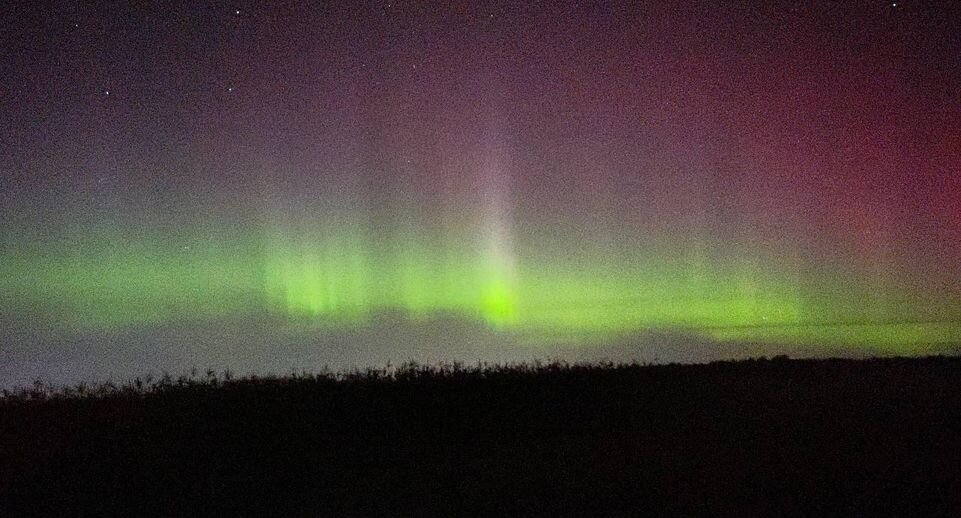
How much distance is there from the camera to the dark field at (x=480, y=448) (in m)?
11.4

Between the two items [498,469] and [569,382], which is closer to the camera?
[498,469]

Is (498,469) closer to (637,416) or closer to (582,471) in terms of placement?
(582,471)

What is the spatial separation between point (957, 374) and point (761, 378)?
584 cm

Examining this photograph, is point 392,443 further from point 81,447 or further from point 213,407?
point 81,447

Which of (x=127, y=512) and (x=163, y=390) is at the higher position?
(x=163, y=390)

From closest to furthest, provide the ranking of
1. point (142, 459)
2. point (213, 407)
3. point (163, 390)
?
point (142, 459) → point (213, 407) → point (163, 390)

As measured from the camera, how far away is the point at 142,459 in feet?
45.4

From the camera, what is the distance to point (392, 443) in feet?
52.3

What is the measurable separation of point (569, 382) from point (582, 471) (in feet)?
32.1

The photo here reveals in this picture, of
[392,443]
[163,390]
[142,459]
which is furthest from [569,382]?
[142,459]

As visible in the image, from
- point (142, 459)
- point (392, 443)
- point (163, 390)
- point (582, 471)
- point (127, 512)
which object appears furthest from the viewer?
point (163, 390)

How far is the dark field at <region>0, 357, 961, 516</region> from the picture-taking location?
11352 mm

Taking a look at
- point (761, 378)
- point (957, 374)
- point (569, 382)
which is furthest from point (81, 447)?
point (957, 374)

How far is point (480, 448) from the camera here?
51.1 ft
